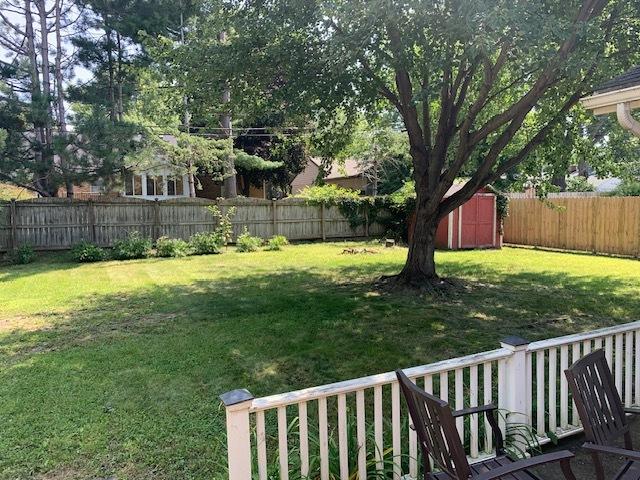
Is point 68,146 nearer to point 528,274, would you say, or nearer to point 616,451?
Answer: point 528,274

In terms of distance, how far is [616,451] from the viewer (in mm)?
1803

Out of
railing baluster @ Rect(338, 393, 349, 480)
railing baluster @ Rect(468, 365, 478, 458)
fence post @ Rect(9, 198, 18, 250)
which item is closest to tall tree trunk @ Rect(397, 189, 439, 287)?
railing baluster @ Rect(468, 365, 478, 458)

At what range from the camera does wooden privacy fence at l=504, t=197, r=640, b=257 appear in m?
12.8

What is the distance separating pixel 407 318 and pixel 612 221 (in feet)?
33.1

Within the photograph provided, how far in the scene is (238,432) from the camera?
2043 mm

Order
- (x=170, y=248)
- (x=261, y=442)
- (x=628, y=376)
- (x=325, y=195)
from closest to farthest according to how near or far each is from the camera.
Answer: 1. (x=261, y=442)
2. (x=628, y=376)
3. (x=170, y=248)
4. (x=325, y=195)

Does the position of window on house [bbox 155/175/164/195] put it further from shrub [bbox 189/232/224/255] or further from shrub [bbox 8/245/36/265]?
shrub [bbox 8/245/36/265]

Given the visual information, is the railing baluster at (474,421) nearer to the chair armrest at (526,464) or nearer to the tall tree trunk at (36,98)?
the chair armrest at (526,464)

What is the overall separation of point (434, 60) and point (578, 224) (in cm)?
1110

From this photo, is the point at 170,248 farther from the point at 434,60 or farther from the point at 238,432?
the point at 238,432

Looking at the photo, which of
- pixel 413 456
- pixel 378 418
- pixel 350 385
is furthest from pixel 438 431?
pixel 413 456

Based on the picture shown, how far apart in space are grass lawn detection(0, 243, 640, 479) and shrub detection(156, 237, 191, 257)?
2.52 metres

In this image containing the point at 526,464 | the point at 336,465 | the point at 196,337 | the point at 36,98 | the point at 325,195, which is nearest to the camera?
the point at 526,464

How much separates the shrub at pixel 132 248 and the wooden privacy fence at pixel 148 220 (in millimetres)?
997
